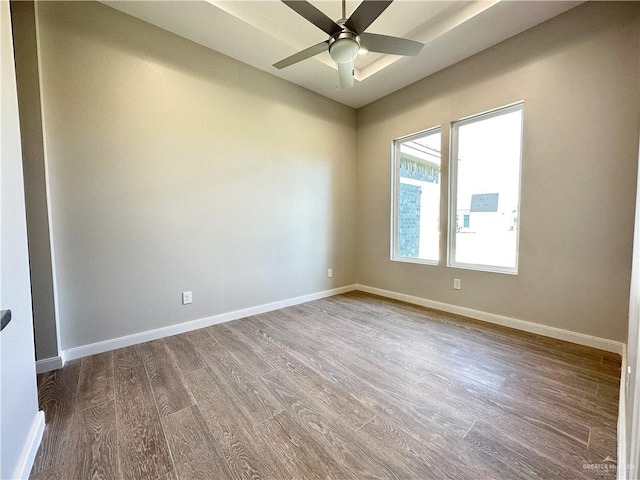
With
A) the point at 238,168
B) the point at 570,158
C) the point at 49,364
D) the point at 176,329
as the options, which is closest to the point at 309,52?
the point at 238,168

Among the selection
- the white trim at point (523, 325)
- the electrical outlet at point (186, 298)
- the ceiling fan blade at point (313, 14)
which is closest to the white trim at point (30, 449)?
the electrical outlet at point (186, 298)

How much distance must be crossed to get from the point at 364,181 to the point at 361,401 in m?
3.09

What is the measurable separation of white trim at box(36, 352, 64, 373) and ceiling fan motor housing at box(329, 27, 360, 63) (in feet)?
10.1

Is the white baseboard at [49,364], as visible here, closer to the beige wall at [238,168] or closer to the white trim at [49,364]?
the white trim at [49,364]

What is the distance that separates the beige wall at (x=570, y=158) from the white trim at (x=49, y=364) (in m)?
3.71

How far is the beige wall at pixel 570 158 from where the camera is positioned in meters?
1.91

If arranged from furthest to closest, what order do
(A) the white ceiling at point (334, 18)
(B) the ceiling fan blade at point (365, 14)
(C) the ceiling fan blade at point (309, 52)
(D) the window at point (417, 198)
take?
(D) the window at point (417, 198), (A) the white ceiling at point (334, 18), (C) the ceiling fan blade at point (309, 52), (B) the ceiling fan blade at point (365, 14)

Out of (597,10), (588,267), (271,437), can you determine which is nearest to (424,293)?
(588,267)

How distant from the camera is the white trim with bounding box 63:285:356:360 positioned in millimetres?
2006

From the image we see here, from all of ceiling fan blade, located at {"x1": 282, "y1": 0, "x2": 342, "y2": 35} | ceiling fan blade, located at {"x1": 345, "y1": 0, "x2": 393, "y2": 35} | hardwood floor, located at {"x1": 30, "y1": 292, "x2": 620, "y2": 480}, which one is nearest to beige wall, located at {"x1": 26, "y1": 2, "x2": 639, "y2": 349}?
hardwood floor, located at {"x1": 30, "y1": 292, "x2": 620, "y2": 480}

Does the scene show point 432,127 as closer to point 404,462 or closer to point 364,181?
point 364,181

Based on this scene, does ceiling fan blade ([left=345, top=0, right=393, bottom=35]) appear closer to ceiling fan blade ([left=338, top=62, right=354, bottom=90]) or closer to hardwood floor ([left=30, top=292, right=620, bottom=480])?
ceiling fan blade ([left=338, top=62, right=354, bottom=90])

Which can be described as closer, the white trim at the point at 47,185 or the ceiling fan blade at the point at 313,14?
the ceiling fan blade at the point at 313,14

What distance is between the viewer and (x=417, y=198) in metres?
3.39
